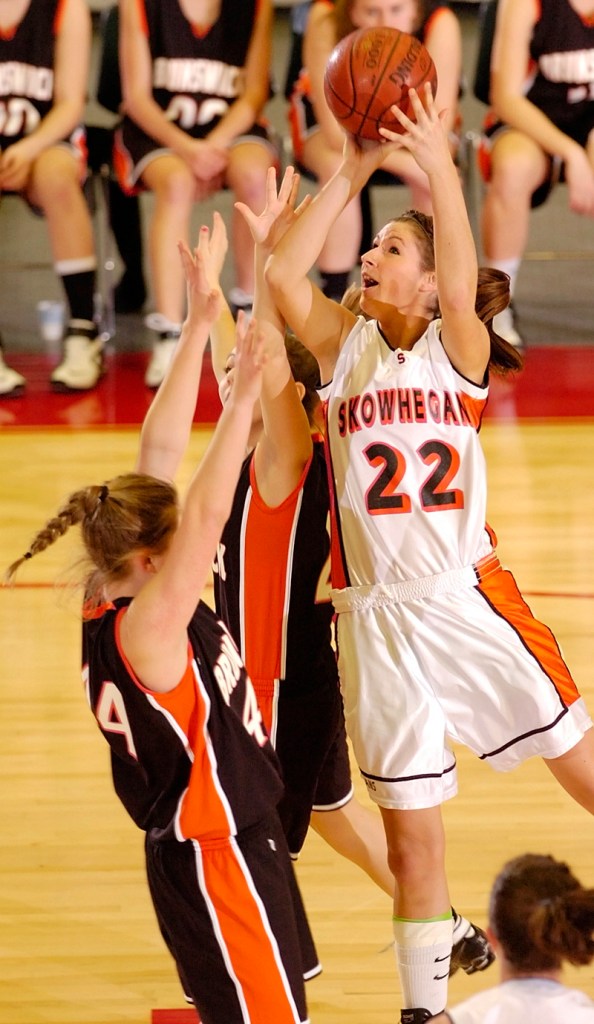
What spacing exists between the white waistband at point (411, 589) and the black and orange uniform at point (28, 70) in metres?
5.43

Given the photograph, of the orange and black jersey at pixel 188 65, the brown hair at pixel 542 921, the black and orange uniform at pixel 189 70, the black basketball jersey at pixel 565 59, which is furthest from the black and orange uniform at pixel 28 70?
the brown hair at pixel 542 921

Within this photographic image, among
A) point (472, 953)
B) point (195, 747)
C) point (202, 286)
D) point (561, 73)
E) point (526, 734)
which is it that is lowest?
point (472, 953)

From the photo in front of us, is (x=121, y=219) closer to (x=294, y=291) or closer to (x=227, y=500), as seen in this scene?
(x=294, y=291)

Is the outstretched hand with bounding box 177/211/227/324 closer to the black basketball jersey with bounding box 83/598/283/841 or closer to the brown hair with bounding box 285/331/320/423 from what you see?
the brown hair with bounding box 285/331/320/423

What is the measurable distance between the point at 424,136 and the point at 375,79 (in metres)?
0.32

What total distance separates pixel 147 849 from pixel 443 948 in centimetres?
75

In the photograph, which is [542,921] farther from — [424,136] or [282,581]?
[424,136]

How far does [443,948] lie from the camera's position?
127 inches

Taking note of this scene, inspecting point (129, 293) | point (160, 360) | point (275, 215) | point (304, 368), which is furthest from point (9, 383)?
point (275, 215)

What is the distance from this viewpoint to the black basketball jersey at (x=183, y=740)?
9.09 feet

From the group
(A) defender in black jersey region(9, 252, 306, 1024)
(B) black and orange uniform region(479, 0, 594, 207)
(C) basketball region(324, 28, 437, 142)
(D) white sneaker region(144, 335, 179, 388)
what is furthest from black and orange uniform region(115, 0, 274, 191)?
(A) defender in black jersey region(9, 252, 306, 1024)

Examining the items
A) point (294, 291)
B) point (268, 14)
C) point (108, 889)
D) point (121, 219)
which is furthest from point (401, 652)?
point (121, 219)

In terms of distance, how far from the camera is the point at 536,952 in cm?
224

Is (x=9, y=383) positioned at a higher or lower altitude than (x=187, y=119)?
lower
